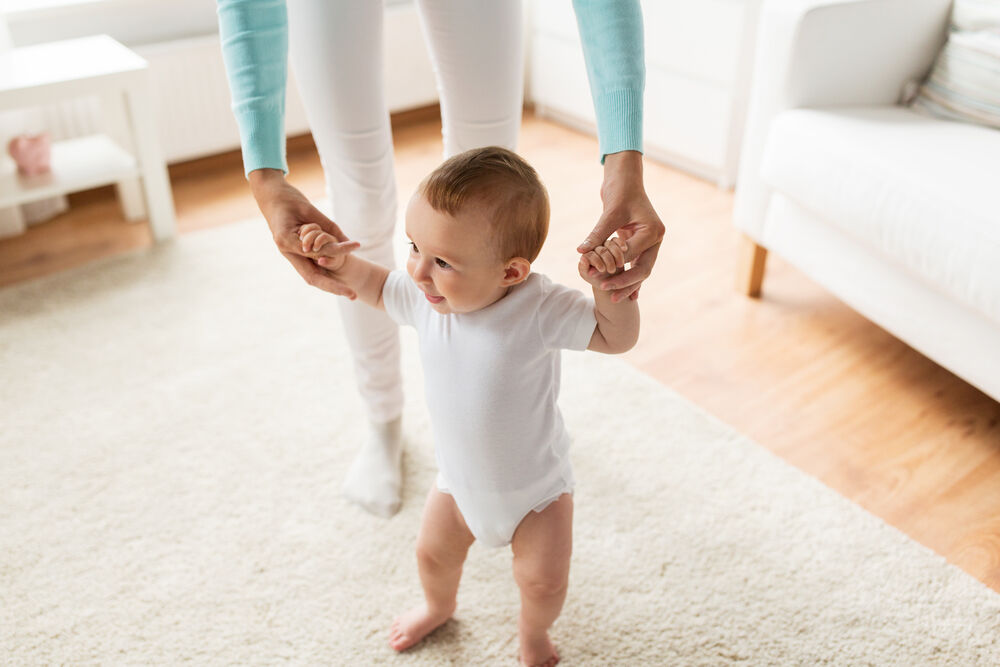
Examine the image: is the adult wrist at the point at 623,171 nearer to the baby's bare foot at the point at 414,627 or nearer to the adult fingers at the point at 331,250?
the adult fingers at the point at 331,250

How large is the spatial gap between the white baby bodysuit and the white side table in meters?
1.33

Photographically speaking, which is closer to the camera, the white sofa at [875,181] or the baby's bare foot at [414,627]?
the baby's bare foot at [414,627]

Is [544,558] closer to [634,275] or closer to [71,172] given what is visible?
[634,275]

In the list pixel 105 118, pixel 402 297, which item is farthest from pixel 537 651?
pixel 105 118

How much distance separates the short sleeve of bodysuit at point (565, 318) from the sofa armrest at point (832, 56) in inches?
40.3

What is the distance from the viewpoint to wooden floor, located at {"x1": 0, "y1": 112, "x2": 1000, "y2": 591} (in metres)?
1.41

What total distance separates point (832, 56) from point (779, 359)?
1.97 ft

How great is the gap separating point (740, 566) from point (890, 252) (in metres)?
0.62

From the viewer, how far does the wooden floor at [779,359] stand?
1.41 meters

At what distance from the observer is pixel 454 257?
0.85 metres

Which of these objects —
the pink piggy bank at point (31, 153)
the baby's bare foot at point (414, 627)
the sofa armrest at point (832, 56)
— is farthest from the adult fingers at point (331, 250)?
the pink piggy bank at point (31, 153)

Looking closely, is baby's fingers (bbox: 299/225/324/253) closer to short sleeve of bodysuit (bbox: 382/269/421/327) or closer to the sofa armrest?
short sleeve of bodysuit (bbox: 382/269/421/327)

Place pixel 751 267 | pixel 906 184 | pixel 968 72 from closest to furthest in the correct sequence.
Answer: pixel 906 184
pixel 968 72
pixel 751 267

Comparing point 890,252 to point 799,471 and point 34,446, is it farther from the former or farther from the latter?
point 34,446
